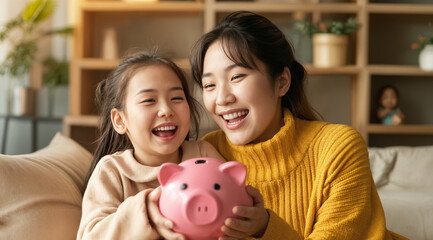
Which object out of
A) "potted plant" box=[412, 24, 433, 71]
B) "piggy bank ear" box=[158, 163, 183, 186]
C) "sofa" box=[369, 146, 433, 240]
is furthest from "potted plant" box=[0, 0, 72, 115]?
"piggy bank ear" box=[158, 163, 183, 186]

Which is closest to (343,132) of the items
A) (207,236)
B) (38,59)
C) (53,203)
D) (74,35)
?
(207,236)

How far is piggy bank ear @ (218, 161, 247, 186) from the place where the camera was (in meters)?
0.98

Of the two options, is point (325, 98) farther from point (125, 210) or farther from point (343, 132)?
point (125, 210)

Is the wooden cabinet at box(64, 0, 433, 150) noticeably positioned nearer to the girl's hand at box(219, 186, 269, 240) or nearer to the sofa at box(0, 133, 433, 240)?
the sofa at box(0, 133, 433, 240)

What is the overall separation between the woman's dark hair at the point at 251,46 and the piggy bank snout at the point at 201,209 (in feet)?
1.77

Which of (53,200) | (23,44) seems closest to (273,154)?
(53,200)

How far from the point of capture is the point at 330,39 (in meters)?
3.21

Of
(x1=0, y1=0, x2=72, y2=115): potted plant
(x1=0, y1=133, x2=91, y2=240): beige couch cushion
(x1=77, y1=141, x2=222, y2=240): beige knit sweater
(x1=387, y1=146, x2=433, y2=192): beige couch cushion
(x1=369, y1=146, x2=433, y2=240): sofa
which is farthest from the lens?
(x1=0, y1=0, x2=72, y2=115): potted plant

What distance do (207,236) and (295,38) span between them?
9.00 feet

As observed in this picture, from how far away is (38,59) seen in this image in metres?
4.41

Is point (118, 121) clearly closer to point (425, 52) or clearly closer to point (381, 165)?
point (381, 165)

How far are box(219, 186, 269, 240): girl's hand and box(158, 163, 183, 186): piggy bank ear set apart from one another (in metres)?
0.15

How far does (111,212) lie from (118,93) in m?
0.37

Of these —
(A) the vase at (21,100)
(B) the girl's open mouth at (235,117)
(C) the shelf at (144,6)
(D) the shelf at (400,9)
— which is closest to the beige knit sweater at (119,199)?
(B) the girl's open mouth at (235,117)
